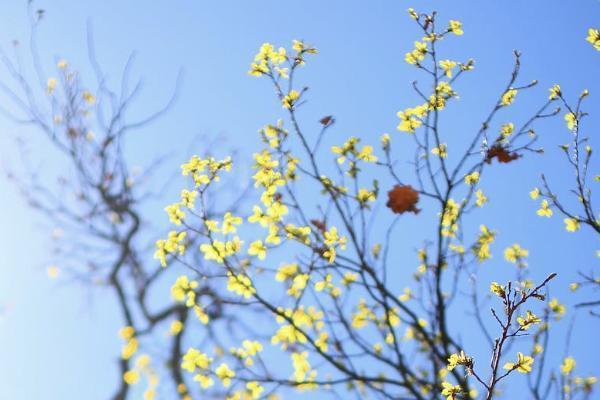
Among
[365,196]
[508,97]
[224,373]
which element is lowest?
[224,373]

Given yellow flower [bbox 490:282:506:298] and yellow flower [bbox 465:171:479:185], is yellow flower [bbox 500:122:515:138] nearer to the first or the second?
yellow flower [bbox 465:171:479:185]

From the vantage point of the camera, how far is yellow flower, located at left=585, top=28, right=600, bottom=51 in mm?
3324

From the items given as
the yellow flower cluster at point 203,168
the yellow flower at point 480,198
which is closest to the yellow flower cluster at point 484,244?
the yellow flower at point 480,198

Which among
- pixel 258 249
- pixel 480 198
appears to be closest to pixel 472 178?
pixel 480 198

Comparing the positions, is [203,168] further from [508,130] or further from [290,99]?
[508,130]

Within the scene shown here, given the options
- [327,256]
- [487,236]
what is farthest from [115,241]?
[487,236]

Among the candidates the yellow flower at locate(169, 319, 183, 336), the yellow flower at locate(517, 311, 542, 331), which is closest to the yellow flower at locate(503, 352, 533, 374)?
the yellow flower at locate(517, 311, 542, 331)

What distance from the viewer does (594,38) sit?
335 cm

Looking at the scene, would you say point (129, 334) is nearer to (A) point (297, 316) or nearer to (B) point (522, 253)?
(A) point (297, 316)

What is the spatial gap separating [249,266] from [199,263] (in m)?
2.77

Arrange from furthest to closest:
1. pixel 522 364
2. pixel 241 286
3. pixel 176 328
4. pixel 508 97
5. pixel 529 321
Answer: pixel 176 328 → pixel 508 97 → pixel 241 286 → pixel 522 364 → pixel 529 321

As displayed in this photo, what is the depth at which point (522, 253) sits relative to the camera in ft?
14.0

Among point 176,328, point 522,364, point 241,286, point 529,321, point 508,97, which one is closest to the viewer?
point 529,321

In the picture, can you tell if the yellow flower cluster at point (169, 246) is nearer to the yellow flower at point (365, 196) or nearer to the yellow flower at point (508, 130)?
the yellow flower at point (365, 196)
